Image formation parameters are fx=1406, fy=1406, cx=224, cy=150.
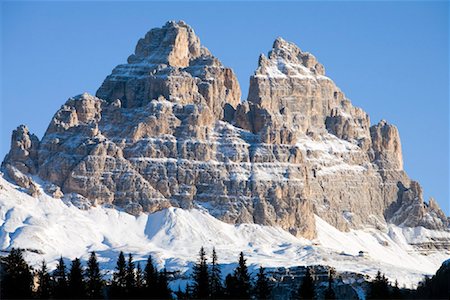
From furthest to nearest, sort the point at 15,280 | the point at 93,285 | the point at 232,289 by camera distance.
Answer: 1. the point at 232,289
2. the point at 93,285
3. the point at 15,280

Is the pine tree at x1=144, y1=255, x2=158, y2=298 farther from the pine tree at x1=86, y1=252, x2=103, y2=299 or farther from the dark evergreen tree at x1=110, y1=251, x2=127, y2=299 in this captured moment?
the pine tree at x1=86, y1=252, x2=103, y2=299

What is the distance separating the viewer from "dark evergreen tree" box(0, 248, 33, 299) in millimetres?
151750

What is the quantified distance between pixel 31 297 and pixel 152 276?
1473 cm

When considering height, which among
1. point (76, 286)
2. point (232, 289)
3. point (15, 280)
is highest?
point (15, 280)

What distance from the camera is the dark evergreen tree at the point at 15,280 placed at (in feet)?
498

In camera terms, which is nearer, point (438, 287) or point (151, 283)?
point (151, 283)

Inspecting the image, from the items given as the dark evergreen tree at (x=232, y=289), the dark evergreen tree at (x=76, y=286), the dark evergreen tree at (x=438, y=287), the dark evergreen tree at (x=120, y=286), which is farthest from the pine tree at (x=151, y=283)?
the dark evergreen tree at (x=438, y=287)

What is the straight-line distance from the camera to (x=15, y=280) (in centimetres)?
15425

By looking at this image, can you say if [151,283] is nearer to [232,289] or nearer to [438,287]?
[232,289]

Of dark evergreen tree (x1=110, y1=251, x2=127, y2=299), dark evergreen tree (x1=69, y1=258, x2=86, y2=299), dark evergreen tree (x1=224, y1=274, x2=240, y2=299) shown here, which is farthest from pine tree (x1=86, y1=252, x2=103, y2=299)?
dark evergreen tree (x1=224, y1=274, x2=240, y2=299)

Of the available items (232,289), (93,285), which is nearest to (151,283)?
(93,285)

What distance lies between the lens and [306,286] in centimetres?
15975

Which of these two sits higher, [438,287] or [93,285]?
[438,287]

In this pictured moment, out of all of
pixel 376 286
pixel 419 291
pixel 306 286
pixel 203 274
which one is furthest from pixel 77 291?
pixel 419 291
